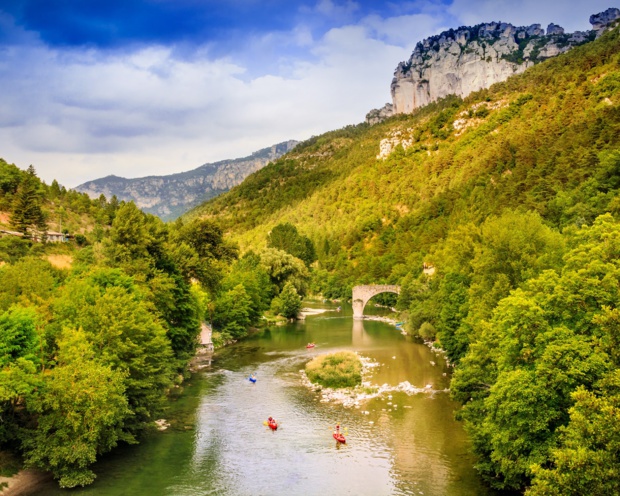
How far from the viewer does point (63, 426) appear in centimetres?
2570

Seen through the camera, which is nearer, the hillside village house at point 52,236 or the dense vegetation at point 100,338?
the dense vegetation at point 100,338

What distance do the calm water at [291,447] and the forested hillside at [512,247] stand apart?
3285 mm

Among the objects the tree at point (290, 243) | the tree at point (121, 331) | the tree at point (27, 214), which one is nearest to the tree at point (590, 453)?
the tree at point (121, 331)

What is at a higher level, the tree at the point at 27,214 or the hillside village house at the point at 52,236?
the tree at the point at 27,214

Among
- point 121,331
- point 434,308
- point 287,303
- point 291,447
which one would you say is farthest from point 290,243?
point 121,331

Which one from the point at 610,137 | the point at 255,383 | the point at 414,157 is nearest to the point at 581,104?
the point at 610,137

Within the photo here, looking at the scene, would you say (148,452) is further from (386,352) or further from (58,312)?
(386,352)

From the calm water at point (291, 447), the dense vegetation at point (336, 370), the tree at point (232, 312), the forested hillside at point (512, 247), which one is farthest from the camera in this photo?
the tree at point (232, 312)

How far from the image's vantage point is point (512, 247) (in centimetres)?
3481

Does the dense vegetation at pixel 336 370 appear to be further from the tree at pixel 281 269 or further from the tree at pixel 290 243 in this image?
the tree at pixel 290 243

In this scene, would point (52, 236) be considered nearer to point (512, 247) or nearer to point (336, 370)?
point (336, 370)

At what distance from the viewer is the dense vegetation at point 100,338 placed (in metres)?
25.6

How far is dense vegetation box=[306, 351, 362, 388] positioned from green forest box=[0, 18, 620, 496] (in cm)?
893

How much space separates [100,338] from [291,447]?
43.3 feet
